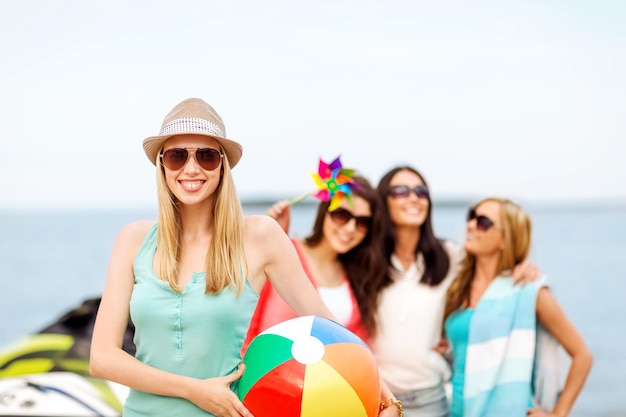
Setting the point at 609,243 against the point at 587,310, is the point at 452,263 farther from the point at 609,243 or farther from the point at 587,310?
the point at 609,243

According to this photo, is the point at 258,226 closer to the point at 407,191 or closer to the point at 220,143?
the point at 220,143

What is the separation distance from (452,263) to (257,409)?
2.10m

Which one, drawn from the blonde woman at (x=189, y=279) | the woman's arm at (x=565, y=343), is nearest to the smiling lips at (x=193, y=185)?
the blonde woman at (x=189, y=279)

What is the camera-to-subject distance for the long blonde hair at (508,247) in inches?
149

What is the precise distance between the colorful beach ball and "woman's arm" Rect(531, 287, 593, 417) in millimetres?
1650

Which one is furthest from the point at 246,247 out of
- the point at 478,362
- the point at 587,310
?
the point at 587,310

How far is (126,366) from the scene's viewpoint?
85.0 inches

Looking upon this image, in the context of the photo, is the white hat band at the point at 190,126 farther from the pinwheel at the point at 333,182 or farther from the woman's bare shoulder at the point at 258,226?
the pinwheel at the point at 333,182

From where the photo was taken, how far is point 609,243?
2283cm

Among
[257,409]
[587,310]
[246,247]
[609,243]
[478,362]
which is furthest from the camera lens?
[609,243]

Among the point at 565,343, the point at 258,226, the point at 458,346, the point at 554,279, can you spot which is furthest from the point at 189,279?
the point at 554,279

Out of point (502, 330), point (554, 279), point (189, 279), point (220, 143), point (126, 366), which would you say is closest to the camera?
point (126, 366)

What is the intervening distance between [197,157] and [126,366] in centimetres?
66

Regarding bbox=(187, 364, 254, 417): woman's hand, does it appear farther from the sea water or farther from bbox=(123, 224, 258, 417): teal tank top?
the sea water
